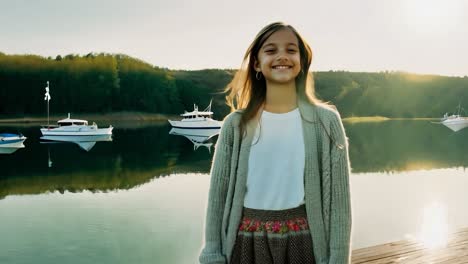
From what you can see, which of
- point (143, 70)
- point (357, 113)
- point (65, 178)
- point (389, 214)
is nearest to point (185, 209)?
point (389, 214)

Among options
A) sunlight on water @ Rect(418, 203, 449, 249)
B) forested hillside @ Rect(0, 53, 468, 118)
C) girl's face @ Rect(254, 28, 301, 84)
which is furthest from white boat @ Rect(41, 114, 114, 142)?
girl's face @ Rect(254, 28, 301, 84)

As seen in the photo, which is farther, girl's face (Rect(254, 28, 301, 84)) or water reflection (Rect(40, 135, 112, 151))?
water reflection (Rect(40, 135, 112, 151))

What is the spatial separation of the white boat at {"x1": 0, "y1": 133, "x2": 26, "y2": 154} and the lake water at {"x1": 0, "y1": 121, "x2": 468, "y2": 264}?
2.43 meters

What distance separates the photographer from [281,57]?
171 cm

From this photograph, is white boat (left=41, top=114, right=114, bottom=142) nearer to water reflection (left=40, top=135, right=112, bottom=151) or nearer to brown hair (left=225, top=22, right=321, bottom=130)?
water reflection (left=40, top=135, right=112, bottom=151)

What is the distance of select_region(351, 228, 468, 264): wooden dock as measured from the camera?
355 cm

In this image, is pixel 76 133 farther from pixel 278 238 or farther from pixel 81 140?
pixel 278 238

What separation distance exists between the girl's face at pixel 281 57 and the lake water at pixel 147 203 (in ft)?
9.09

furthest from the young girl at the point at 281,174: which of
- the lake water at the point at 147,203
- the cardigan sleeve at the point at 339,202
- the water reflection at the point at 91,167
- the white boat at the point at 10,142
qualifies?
the white boat at the point at 10,142

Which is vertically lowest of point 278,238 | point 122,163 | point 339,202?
point 122,163

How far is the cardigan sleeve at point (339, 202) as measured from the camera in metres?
1.65

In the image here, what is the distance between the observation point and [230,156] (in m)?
1.77

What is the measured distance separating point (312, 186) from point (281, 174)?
101 millimetres

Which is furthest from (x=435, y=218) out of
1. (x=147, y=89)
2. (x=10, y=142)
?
(x=147, y=89)
